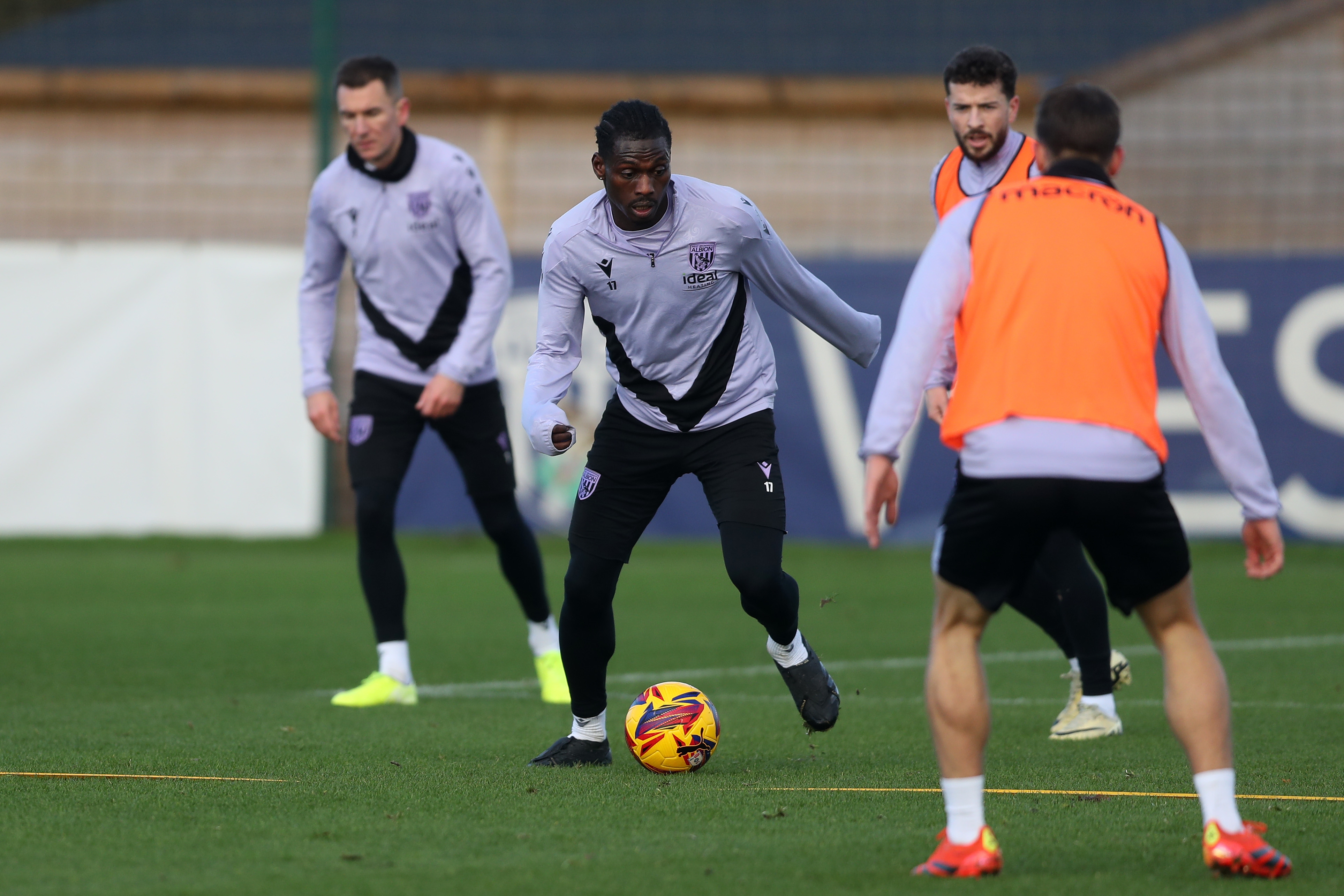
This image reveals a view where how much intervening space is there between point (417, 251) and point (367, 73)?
2.44 feet

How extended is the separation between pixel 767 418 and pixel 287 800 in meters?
1.89

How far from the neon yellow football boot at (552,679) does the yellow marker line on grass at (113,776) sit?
6.85 feet

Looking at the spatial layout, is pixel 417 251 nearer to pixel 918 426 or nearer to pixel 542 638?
pixel 542 638

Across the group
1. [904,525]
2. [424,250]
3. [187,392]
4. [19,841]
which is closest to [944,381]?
[424,250]

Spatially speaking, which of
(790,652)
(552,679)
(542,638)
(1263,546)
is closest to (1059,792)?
(790,652)

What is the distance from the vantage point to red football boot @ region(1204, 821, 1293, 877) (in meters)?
3.73

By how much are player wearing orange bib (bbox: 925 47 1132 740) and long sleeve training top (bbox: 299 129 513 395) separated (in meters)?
1.98

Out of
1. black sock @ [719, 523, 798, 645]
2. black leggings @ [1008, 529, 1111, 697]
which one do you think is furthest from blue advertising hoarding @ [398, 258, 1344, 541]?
black sock @ [719, 523, 798, 645]

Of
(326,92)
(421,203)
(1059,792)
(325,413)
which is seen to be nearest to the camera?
(1059,792)

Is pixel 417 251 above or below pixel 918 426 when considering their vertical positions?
above

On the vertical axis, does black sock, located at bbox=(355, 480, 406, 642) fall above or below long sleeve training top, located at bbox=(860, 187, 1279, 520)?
below

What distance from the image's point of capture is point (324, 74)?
14.6 metres

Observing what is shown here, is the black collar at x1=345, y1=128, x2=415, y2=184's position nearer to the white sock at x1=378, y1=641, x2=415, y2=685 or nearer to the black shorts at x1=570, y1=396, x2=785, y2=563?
the white sock at x1=378, y1=641, x2=415, y2=685

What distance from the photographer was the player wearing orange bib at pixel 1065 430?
147 inches
